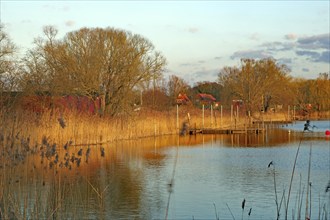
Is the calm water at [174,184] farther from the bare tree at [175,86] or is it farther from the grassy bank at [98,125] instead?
the bare tree at [175,86]

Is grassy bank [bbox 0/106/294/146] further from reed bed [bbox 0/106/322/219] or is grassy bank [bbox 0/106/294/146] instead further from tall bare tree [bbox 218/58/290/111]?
tall bare tree [bbox 218/58/290/111]

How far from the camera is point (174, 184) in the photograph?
40.3 feet

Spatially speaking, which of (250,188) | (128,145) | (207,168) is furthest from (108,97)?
(250,188)

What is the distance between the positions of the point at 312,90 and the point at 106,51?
45902 millimetres

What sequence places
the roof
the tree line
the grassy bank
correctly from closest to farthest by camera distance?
the grassy bank
the tree line
the roof

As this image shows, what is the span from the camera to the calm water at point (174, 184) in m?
8.52

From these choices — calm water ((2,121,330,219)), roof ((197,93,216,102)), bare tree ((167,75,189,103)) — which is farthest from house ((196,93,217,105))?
calm water ((2,121,330,219))

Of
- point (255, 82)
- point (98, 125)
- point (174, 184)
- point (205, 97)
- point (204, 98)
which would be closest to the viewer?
point (174, 184)

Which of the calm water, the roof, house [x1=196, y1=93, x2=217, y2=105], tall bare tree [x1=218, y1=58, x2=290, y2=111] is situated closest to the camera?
the calm water

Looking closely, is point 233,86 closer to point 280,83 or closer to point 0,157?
point 280,83

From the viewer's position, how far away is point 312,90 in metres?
69.7

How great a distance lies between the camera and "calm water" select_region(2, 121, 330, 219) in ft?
28.0

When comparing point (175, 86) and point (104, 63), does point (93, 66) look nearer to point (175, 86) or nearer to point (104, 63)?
point (104, 63)

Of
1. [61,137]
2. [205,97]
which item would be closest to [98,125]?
[61,137]
